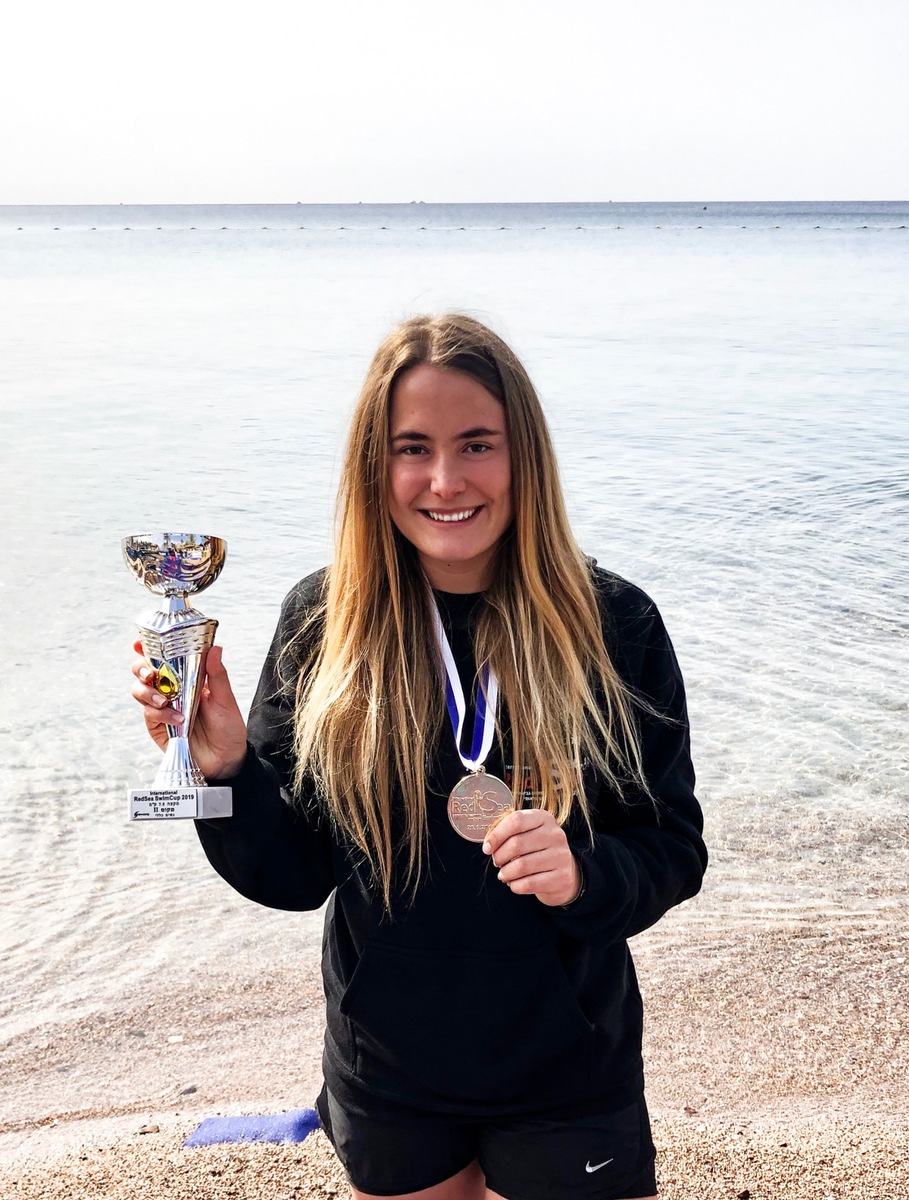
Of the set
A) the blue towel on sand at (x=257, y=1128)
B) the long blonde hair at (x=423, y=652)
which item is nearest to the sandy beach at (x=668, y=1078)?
the blue towel on sand at (x=257, y=1128)

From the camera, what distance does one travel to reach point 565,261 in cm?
5838

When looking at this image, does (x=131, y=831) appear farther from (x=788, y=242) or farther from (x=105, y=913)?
(x=788, y=242)

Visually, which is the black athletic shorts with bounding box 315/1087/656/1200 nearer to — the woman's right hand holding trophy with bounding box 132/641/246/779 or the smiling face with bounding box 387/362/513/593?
the woman's right hand holding trophy with bounding box 132/641/246/779

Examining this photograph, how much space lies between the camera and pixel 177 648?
2.18 metres

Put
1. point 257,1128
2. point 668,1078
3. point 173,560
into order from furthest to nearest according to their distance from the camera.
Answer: point 668,1078
point 257,1128
point 173,560

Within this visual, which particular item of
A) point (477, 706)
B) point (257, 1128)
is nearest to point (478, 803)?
point (477, 706)

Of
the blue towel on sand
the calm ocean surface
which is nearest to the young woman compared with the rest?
the calm ocean surface

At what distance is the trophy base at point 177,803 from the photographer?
205 centimetres

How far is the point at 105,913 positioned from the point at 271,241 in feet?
286

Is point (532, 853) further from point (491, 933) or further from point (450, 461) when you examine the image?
point (450, 461)

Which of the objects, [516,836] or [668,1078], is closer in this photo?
[516,836]

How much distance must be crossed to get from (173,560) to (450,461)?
1.83 ft

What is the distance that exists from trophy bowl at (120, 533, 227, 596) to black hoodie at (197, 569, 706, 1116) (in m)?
0.35

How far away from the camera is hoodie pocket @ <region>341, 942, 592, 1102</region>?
7.11ft
